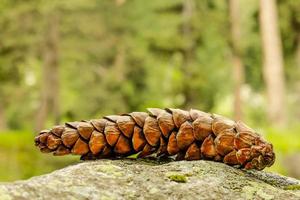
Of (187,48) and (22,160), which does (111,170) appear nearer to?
(22,160)

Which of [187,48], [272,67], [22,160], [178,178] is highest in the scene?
[178,178]

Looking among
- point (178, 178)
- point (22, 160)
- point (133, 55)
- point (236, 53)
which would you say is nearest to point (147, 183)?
point (178, 178)

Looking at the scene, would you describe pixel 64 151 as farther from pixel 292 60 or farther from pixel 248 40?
pixel 248 40

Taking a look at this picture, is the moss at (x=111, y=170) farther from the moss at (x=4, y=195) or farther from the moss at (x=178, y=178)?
the moss at (x=4, y=195)

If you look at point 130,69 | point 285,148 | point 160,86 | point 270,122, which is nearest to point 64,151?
point 285,148

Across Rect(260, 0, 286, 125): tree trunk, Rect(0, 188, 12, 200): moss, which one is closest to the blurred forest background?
Rect(260, 0, 286, 125): tree trunk

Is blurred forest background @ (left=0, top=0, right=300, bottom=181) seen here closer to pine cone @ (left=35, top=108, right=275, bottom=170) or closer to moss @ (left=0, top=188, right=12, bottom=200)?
pine cone @ (left=35, top=108, right=275, bottom=170)
